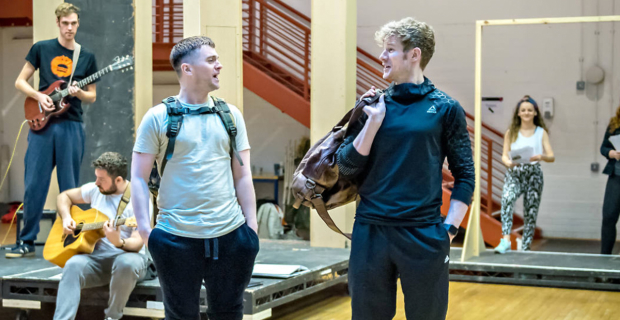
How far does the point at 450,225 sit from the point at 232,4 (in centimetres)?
417

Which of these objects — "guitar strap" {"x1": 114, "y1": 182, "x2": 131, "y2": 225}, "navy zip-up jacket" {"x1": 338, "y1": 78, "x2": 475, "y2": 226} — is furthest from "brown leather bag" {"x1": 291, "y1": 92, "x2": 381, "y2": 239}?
"guitar strap" {"x1": 114, "y1": 182, "x2": 131, "y2": 225}

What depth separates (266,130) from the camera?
11.6 metres

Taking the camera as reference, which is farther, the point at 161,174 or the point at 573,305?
the point at 573,305

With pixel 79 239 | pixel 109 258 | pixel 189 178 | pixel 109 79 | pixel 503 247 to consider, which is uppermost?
pixel 109 79

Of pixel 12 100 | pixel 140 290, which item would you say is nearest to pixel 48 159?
pixel 140 290

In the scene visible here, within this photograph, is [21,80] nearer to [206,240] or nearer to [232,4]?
[232,4]

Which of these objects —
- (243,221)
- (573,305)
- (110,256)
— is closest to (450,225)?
(243,221)

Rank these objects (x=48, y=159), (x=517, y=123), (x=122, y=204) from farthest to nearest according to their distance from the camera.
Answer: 1. (x=517, y=123)
2. (x=48, y=159)
3. (x=122, y=204)

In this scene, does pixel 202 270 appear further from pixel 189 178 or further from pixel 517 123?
pixel 517 123

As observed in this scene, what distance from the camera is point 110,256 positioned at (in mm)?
4695

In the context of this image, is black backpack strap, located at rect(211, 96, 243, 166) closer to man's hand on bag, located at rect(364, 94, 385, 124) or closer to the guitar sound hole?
man's hand on bag, located at rect(364, 94, 385, 124)

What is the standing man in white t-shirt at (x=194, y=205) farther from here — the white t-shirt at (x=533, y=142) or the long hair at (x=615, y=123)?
the long hair at (x=615, y=123)

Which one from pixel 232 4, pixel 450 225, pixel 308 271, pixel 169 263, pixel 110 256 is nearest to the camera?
pixel 450 225

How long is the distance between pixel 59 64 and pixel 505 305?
4.09m
